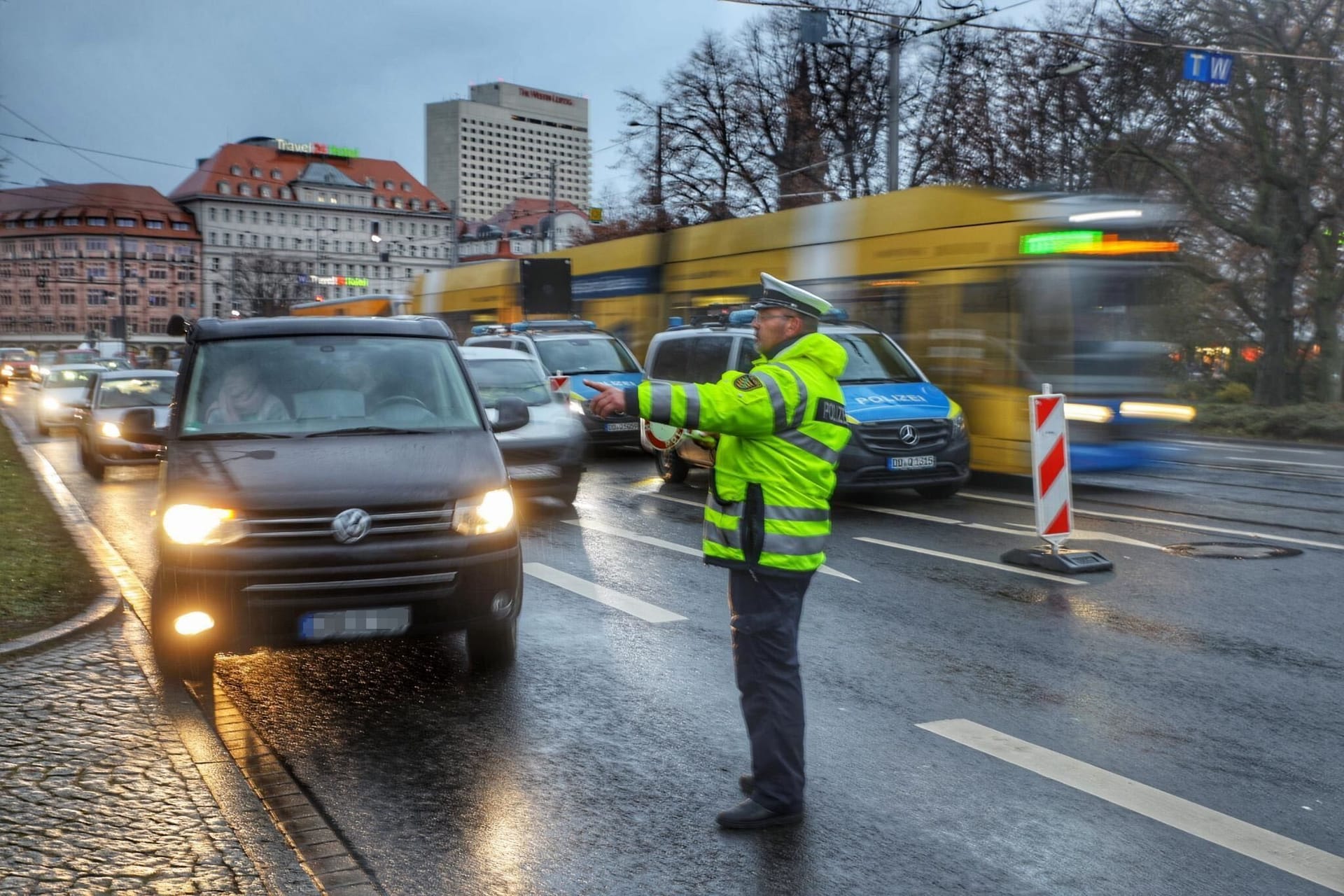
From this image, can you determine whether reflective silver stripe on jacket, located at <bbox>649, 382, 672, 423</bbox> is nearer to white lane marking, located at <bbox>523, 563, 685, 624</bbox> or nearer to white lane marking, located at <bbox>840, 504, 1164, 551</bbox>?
white lane marking, located at <bbox>523, 563, 685, 624</bbox>

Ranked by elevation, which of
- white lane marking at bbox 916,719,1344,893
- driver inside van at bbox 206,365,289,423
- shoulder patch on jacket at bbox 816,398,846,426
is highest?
shoulder patch on jacket at bbox 816,398,846,426

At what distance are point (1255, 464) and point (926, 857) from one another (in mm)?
17227

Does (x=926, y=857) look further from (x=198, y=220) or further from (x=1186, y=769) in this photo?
(x=198, y=220)

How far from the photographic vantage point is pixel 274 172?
13738 cm

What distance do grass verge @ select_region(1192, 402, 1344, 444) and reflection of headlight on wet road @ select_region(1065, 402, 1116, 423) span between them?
12.6 metres

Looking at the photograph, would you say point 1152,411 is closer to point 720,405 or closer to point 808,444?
point 808,444

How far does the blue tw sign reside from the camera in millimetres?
20188

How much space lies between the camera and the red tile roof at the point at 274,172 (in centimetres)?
13412

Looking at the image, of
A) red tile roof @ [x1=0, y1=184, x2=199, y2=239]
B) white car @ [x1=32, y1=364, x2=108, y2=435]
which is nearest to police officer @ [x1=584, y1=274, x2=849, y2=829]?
white car @ [x1=32, y1=364, x2=108, y2=435]

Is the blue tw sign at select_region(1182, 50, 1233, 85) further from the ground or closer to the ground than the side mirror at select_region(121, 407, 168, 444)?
further from the ground

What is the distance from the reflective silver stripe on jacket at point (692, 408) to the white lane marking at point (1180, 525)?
8086mm

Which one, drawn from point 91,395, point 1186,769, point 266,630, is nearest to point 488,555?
point 266,630

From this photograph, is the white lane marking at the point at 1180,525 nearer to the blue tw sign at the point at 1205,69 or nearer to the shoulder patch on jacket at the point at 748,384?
the shoulder patch on jacket at the point at 748,384

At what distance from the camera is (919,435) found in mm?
12945
